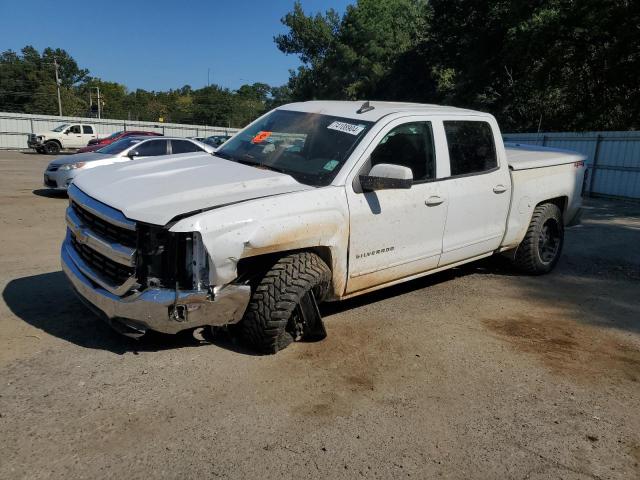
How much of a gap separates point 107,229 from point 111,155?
9439mm

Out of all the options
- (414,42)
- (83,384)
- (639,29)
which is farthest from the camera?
(414,42)

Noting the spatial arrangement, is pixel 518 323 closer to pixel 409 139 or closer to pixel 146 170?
pixel 409 139

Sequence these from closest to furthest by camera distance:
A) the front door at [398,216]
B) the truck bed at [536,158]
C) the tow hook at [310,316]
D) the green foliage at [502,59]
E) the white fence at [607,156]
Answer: the tow hook at [310,316] → the front door at [398,216] → the truck bed at [536,158] → the white fence at [607,156] → the green foliage at [502,59]

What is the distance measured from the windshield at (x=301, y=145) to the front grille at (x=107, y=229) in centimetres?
132

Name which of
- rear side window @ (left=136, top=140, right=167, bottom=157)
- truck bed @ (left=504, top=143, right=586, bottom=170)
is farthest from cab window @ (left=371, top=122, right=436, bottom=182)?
rear side window @ (left=136, top=140, right=167, bottom=157)

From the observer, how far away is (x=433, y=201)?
4.50m

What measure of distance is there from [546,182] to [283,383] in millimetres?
4094

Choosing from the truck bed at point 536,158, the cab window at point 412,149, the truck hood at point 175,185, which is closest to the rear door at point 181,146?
the truck bed at point 536,158

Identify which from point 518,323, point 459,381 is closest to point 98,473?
point 459,381

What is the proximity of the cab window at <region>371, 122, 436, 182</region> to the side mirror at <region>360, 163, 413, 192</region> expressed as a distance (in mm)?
298

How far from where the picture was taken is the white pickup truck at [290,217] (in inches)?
126

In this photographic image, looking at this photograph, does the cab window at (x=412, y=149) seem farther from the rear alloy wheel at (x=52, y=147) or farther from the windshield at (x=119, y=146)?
the rear alloy wheel at (x=52, y=147)

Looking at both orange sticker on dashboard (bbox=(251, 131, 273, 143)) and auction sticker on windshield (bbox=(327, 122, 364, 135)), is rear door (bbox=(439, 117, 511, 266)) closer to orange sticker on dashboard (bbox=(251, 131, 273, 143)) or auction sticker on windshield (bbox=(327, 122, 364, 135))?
auction sticker on windshield (bbox=(327, 122, 364, 135))

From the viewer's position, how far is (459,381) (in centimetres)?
354
